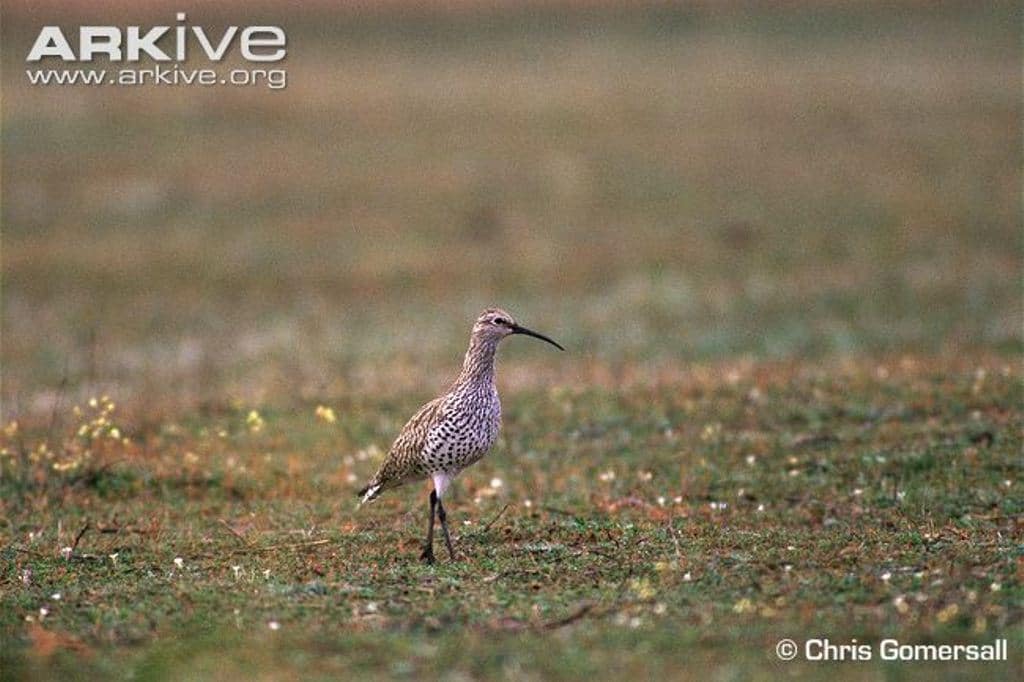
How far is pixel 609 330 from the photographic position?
2559cm

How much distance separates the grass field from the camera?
1134cm

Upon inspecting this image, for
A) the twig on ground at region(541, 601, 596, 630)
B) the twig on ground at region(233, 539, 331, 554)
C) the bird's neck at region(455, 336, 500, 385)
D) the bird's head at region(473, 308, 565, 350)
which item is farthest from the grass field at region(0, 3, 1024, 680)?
the bird's head at region(473, 308, 565, 350)

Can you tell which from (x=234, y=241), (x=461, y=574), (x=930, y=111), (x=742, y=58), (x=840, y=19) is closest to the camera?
(x=461, y=574)

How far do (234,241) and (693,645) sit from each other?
76.9ft

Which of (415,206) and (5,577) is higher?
(415,206)

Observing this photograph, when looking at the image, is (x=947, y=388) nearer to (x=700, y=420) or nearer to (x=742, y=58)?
(x=700, y=420)

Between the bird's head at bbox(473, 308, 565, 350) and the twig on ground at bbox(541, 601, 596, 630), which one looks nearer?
the twig on ground at bbox(541, 601, 596, 630)

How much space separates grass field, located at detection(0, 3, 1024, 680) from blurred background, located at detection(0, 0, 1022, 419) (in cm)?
14

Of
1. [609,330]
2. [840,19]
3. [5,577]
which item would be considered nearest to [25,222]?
[609,330]

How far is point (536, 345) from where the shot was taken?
25594 mm

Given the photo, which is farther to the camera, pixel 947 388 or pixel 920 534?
pixel 947 388

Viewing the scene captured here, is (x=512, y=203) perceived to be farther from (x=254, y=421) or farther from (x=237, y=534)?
(x=237, y=534)

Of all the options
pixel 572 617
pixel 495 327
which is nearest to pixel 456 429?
pixel 495 327

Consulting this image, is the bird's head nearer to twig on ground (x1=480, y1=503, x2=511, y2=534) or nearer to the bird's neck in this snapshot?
the bird's neck
